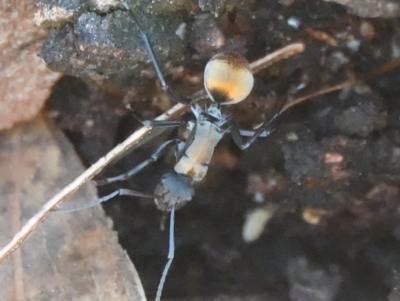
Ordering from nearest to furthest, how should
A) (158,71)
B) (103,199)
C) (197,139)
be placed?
1. (158,71)
2. (103,199)
3. (197,139)

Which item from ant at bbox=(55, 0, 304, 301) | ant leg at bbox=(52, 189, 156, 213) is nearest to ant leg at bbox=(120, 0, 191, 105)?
ant at bbox=(55, 0, 304, 301)

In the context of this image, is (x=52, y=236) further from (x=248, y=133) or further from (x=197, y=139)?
(x=248, y=133)

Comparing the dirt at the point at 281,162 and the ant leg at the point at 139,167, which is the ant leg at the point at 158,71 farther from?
the ant leg at the point at 139,167

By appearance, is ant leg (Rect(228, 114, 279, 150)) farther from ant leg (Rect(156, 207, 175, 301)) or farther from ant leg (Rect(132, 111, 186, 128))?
ant leg (Rect(156, 207, 175, 301))

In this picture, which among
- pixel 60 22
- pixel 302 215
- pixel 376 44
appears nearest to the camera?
pixel 60 22

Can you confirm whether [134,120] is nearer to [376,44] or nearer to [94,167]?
[94,167]

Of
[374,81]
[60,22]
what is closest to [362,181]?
[374,81]

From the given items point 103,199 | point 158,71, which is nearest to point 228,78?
point 158,71
